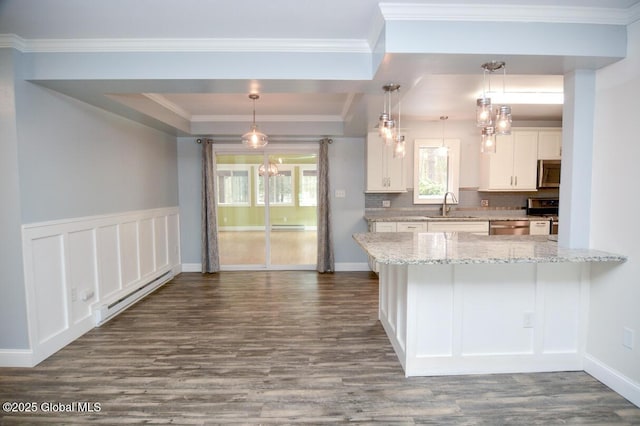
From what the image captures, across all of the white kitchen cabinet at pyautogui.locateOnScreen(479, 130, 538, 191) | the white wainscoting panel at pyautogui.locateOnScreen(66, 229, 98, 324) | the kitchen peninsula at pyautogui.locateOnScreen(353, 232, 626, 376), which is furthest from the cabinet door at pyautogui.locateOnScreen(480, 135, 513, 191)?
the white wainscoting panel at pyautogui.locateOnScreen(66, 229, 98, 324)

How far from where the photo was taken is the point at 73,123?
3.06 metres

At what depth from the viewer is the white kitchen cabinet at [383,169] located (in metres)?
5.10

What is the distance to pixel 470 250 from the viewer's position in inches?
93.7

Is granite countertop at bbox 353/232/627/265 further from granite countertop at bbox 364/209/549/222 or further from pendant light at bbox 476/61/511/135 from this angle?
granite countertop at bbox 364/209/549/222

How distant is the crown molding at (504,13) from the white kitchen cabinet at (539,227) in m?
3.26

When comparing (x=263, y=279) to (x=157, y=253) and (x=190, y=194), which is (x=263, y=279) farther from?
(x=190, y=194)

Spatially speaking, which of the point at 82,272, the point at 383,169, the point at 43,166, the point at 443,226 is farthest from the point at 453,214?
the point at 43,166

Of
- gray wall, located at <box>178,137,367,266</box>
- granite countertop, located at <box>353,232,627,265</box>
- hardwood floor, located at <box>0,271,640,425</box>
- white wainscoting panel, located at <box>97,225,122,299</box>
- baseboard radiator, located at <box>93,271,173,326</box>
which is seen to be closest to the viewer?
hardwood floor, located at <box>0,271,640,425</box>

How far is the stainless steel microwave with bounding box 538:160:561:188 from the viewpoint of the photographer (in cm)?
488

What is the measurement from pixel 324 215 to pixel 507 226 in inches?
109

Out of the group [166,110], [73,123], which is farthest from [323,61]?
[166,110]

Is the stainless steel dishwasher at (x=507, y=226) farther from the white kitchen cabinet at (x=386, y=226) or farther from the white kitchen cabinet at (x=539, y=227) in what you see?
the white kitchen cabinet at (x=386, y=226)

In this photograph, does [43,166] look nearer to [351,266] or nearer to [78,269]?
[78,269]

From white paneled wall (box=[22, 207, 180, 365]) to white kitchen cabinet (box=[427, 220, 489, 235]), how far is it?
4.03m
